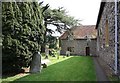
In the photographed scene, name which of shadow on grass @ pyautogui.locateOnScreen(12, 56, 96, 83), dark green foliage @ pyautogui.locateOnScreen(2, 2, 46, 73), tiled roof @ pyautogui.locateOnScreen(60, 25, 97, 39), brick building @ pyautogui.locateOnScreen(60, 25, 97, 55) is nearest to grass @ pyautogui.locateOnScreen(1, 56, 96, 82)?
shadow on grass @ pyautogui.locateOnScreen(12, 56, 96, 83)

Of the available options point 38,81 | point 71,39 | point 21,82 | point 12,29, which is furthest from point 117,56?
point 71,39

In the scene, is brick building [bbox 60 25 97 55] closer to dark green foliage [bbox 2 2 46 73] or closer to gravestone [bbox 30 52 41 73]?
gravestone [bbox 30 52 41 73]

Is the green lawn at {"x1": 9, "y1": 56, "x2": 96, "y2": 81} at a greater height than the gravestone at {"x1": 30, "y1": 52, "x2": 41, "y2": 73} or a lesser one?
lesser

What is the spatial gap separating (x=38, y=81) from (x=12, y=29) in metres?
3.32

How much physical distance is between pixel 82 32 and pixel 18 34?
99.4 ft

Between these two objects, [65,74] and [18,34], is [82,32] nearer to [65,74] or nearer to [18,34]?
[65,74]

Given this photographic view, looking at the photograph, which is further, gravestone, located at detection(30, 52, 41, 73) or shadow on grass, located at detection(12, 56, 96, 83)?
gravestone, located at detection(30, 52, 41, 73)

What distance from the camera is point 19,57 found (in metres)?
11.7

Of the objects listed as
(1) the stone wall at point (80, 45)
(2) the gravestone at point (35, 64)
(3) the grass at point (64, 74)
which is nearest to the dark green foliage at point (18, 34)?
(2) the gravestone at point (35, 64)

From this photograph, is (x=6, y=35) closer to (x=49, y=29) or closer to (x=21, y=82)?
(x=21, y=82)

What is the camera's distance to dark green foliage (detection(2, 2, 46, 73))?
A: 1120 centimetres

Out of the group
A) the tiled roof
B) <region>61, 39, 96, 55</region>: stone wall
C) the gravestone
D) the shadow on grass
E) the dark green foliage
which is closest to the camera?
the shadow on grass

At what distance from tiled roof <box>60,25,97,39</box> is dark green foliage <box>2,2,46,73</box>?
2713 centimetres

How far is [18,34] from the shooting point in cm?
1163
